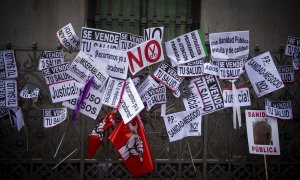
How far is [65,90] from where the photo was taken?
17.6 ft

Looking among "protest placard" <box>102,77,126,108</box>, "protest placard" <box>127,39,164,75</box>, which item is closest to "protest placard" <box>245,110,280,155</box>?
"protest placard" <box>127,39,164,75</box>

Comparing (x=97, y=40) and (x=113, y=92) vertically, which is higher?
(x=97, y=40)

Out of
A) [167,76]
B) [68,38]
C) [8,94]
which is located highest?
[68,38]

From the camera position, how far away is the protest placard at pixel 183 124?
5355mm

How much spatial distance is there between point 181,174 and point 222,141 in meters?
0.77

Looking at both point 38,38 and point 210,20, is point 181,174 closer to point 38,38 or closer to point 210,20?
point 210,20

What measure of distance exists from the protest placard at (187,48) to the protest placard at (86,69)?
99cm

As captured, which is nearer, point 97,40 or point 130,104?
point 130,104

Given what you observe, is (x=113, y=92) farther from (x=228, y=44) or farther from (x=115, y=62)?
(x=228, y=44)

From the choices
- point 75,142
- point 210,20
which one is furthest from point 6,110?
point 210,20

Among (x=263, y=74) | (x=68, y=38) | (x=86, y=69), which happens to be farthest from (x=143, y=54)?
(x=263, y=74)

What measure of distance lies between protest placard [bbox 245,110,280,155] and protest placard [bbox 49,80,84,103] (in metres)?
2.44

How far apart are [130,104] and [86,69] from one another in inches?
31.4

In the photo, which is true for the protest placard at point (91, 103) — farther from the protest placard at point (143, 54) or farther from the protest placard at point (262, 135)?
the protest placard at point (262, 135)
